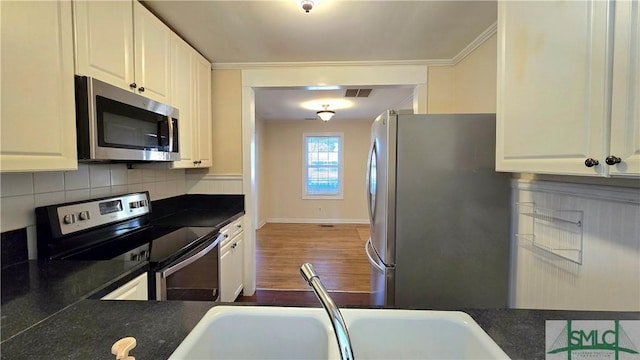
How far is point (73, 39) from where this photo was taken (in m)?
1.19

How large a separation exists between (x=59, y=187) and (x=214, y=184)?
1413 millimetres

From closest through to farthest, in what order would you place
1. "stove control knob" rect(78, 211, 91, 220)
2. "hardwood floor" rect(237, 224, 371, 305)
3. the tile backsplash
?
the tile backsplash < "stove control knob" rect(78, 211, 91, 220) < "hardwood floor" rect(237, 224, 371, 305)

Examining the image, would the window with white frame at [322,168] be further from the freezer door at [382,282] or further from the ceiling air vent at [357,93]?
the freezer door at [382,282]

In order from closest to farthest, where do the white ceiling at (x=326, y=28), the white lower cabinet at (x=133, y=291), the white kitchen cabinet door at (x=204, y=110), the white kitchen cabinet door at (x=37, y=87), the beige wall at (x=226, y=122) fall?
the white kitchen cabinet door at (x=37, y=87), the white lower cabinet at (x=133, y=291), the white ceiling at (x=326, y=28), the white kitchen cabinet door at (x=204, y=110), the beige wall at (x=226, y=122)

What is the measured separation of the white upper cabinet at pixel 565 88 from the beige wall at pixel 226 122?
7.34 ft

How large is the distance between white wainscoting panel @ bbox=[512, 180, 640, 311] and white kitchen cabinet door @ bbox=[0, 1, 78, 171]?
2.14 meters

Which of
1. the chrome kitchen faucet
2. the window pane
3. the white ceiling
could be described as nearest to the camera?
the chrome kitchen faucet

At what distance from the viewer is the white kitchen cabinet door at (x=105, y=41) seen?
48.5 inches

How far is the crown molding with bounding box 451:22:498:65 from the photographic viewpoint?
6.41ft

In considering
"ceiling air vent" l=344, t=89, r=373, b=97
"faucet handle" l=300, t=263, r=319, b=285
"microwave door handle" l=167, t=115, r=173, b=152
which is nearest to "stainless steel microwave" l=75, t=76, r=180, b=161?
"microwave door handle" l=167, t=115, r=173, b=152

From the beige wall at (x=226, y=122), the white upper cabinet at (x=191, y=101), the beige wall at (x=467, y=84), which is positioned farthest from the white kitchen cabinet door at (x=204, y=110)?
the beige wall at (x=467, y=84)

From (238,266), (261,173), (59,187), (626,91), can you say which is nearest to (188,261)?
(59,187)

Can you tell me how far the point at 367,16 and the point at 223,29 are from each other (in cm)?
102

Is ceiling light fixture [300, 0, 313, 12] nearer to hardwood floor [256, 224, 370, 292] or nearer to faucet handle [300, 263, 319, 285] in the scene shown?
faucet handle [300, 263, 319, 285]
